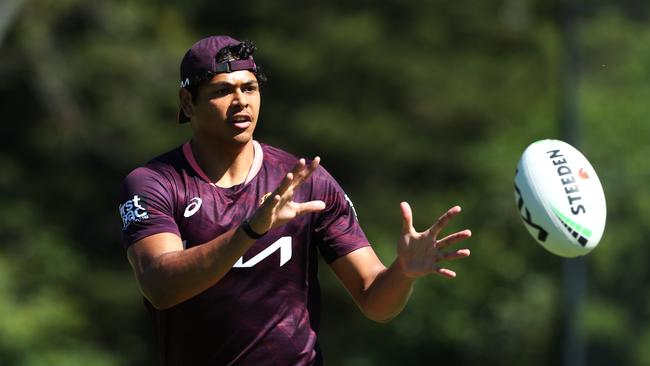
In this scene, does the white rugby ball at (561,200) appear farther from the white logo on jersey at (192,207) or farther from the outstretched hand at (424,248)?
the white logo on jersey at (192,207)

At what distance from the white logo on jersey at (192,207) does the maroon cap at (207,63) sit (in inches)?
19.1

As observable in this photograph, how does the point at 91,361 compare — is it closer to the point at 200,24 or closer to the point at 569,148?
the point at 200,24

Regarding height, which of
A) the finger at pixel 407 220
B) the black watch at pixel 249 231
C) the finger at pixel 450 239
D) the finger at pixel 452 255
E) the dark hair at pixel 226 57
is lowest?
the finger at pixel 452 255

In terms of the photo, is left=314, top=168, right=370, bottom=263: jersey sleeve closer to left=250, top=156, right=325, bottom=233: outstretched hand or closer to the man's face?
the man's face

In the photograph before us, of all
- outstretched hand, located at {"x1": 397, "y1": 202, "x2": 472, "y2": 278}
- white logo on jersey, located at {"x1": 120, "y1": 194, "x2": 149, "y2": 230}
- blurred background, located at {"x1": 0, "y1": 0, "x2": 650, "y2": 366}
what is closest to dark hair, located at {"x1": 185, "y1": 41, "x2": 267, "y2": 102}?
white logo on jersey, located at {"x1": 120, "y1": 194, "x2": 149, "y2": 230}

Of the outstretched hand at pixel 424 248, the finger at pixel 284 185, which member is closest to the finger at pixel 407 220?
the outstretched hand at pixel 424 248

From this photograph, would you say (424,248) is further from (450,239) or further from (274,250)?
(274,250)

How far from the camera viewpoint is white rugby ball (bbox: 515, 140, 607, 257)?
20.0ft

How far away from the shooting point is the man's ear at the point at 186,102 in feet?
18.9

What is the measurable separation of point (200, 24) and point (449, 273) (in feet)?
66.9

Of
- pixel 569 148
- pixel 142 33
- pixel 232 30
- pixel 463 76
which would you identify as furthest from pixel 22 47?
pixel 569 148

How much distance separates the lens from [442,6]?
26312 millimetres

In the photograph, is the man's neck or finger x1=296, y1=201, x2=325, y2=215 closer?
finger x1=296, y1=201, x2=325, y2=215

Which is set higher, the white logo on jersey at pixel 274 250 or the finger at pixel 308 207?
the finger at pixel 308 207
